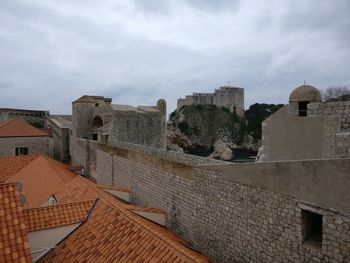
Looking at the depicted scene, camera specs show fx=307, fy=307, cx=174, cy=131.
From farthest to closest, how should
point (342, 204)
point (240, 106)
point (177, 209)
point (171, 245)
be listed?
point (240, 106), point (177, 209), point (171, 245), point (342, 204)

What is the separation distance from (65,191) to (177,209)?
4520 mm

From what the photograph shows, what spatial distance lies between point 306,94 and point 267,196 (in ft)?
10.0

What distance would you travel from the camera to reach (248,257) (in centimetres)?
627

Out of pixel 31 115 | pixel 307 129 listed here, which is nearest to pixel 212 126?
pixel 31 115

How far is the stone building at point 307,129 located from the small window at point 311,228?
1510mm

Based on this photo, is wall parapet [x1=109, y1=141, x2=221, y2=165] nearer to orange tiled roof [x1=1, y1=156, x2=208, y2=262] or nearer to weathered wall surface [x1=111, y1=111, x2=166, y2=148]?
orange tiled roof [x1=1, y1=156, x2=208, y2=262]

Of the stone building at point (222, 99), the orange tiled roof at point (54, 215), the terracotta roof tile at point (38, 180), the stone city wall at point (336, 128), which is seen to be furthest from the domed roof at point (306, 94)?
the stone building at point (222, 99)

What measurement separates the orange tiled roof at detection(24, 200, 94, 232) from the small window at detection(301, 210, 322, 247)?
5186mm

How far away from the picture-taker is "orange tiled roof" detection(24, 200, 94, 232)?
23.1ft

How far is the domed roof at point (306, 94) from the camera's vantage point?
24.3ft

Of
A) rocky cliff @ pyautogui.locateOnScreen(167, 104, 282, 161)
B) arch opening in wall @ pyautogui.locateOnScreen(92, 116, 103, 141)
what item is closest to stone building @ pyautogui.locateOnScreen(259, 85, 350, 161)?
arch opening in wall @ pyautogui.locateOnScreen(92, 116, 103, 141)

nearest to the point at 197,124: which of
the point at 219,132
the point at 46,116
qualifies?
the point at 219,132

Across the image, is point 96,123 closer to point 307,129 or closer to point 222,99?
point 307,129

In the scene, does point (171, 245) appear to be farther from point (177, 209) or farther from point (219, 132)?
point (219, 132)
